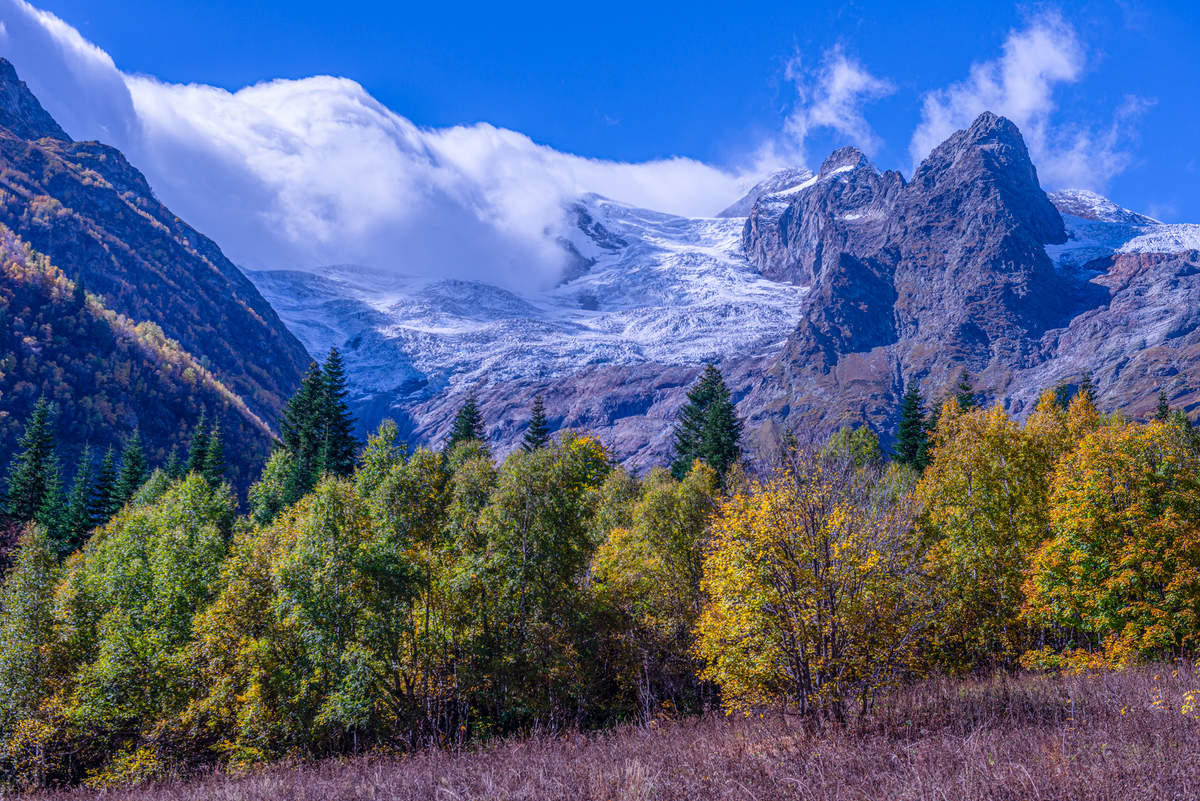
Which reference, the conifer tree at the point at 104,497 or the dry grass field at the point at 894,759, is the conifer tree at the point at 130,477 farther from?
the dry grass field at the point at 894,759

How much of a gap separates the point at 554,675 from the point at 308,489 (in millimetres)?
38014

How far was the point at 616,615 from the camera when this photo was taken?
30359 millimetres

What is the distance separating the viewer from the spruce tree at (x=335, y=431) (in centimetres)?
5588

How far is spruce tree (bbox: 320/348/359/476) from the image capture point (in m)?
55.9

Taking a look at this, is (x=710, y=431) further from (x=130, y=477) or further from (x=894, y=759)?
(x=130, y=477)

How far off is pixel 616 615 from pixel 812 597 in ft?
51.2

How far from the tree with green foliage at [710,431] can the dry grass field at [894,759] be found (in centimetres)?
3806

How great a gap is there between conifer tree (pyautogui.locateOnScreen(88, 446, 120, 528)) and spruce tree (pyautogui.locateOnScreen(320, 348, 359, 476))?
24.1 metres

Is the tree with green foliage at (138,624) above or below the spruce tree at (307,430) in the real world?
below

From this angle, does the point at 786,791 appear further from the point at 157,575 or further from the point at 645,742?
the point at 157,575

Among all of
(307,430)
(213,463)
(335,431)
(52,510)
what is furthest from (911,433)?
(52,510)

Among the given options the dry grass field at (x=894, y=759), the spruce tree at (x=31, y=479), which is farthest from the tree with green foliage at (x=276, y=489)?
the dry grass field at (x=894, y=759)

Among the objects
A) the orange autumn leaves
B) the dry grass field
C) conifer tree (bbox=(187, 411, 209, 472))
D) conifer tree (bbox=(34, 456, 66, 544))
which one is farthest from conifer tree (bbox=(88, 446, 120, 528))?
the orange autumn leaves

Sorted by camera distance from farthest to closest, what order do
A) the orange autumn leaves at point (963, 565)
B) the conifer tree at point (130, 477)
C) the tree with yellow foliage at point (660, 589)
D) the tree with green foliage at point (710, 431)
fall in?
the conifer tree at point (130, 477)
the tree with green foliage at point (710, 431)
the tree with yellow foliage at point (660, 589)
the orange autumn leaves at point (963, 565)
